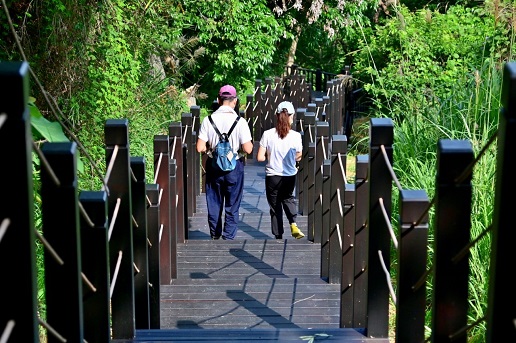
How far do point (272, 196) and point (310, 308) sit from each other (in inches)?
116

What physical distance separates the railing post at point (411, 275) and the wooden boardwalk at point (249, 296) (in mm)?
759

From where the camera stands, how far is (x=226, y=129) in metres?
9.04

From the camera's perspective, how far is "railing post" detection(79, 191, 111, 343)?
359 centimetres

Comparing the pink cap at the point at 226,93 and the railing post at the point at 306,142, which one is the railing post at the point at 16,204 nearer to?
the pink cap at the point at 226,93

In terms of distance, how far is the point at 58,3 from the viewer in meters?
10.6

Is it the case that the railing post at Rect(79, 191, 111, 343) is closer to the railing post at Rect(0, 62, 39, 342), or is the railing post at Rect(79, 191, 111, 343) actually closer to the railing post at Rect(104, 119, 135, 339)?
the railing post at Rect(104, 119, 135, 339)

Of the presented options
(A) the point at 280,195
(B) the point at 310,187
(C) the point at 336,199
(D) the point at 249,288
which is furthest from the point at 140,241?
(B) the point at 310,187

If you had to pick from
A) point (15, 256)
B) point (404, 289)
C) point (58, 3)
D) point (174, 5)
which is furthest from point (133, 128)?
point (15, 256)

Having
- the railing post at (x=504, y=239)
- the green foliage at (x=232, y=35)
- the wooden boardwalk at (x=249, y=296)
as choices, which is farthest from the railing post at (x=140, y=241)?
the green foliage at (x=232, y=35)

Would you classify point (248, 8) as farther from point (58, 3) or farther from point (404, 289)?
point (404, 289)

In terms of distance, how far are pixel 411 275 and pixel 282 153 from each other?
549cm

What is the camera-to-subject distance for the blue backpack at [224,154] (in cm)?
894

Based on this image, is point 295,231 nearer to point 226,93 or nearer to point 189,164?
point 226,93

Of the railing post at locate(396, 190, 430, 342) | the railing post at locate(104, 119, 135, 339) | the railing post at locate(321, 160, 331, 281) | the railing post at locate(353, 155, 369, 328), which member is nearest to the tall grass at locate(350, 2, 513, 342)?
the railing post at locate(321, 160, 331, 281)
